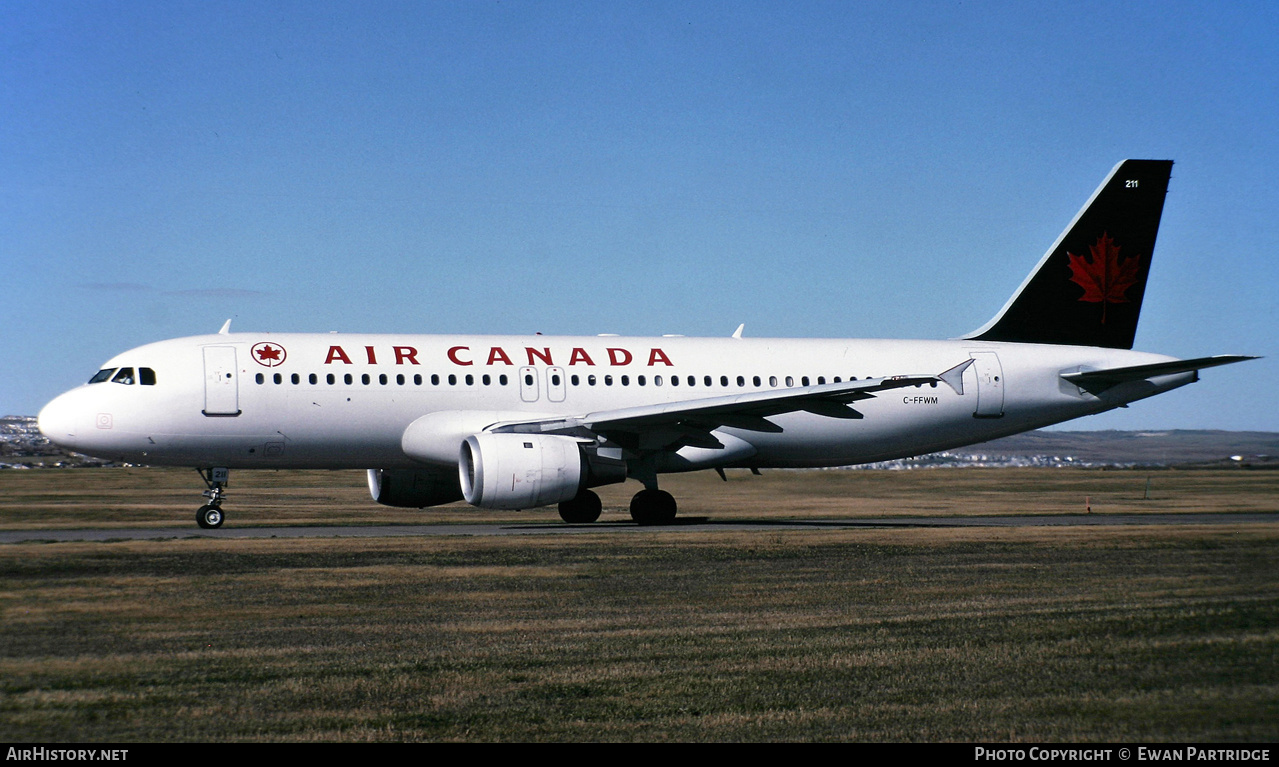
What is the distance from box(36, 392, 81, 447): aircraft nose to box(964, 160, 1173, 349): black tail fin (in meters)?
20.9

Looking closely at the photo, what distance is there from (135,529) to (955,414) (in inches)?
728

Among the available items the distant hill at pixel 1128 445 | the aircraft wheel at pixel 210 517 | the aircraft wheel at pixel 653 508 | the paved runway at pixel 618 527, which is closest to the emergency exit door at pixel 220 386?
the aircraft wheel at pixel 210 517

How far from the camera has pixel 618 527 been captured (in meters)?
25.1

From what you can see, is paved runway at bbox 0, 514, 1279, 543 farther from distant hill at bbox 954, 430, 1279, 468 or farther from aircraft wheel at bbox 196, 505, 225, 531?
distant hill at bbox 954, 430, 1279, 468

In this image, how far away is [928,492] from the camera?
42906mm

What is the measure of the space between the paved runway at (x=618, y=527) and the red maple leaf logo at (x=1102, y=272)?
5767 mm

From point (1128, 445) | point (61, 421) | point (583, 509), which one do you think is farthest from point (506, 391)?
point (1128, 445)

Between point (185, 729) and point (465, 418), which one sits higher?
point (465, 418)

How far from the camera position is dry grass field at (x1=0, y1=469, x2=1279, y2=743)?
788cm

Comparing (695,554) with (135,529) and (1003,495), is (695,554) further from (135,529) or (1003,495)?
(1003,495)

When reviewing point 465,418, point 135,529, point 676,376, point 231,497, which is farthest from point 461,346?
point 231,497

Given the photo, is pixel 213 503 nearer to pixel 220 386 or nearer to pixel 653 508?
pixel 220 386

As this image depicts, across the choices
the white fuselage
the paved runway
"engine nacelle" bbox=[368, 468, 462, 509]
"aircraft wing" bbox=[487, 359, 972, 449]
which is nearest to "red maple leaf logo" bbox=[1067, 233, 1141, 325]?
the white fuselage

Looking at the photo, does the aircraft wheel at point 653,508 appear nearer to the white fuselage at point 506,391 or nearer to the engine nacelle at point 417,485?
the white fuselage at point 506,391
